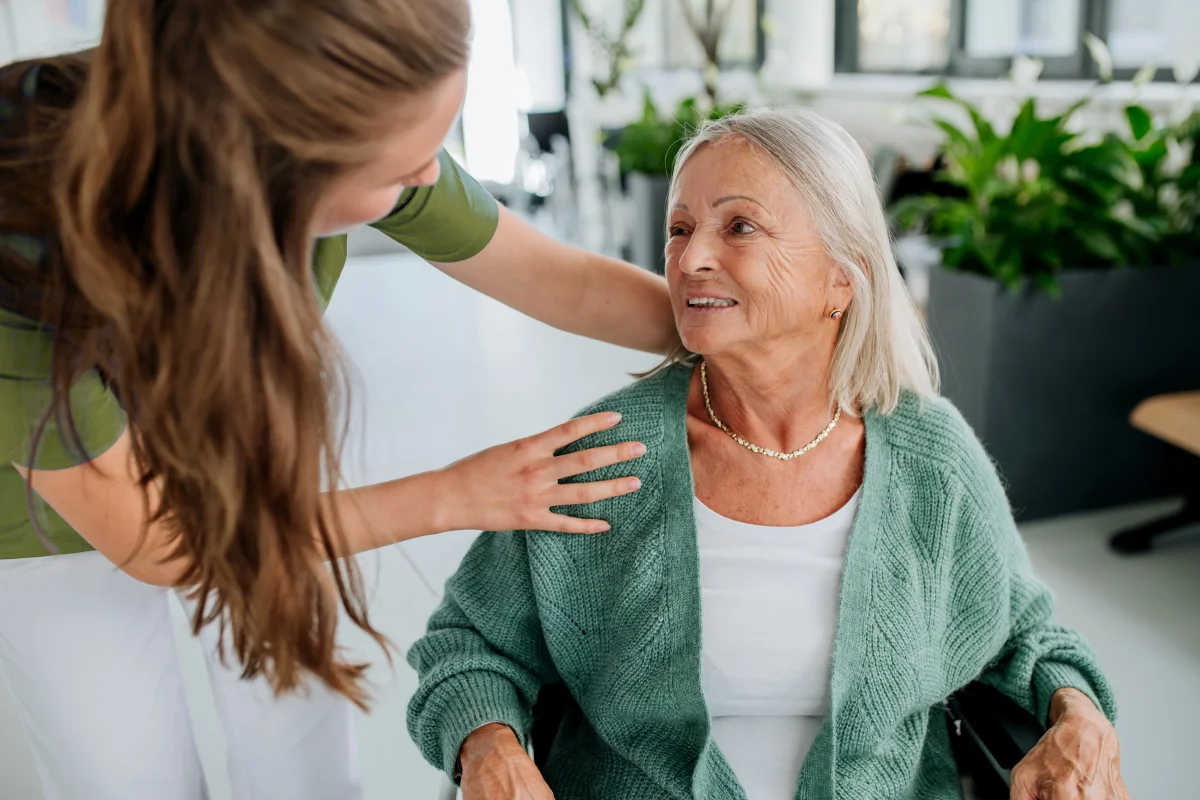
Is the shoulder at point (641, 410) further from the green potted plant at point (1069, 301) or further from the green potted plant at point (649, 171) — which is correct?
the green potted plant at point (649, 171)

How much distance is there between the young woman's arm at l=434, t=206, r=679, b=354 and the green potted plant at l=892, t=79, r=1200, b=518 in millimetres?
1733

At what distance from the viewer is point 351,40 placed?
2.55 feet

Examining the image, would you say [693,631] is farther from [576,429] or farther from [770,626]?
[576,429]

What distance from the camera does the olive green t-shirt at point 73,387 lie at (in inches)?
37.6

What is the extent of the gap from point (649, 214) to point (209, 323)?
201 inches

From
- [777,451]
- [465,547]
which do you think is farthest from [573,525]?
A: [465,547]

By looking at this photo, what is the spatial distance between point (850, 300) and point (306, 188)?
29.1 inches

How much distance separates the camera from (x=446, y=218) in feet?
4.45

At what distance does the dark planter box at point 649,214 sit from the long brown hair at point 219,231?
4.81m

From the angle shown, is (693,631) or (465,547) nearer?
(693,631)

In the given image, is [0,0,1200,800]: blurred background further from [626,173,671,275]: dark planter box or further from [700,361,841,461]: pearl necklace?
[700,361,841,461]: pearl necklace

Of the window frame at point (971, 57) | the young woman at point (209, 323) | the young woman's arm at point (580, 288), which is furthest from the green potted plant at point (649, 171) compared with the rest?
the young woman at point (209, 323)

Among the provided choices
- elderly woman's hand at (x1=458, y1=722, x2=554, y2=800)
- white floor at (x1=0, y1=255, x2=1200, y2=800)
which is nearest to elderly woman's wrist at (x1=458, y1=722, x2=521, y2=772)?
elderly woman's hand at (x1=458, y1=722, x2=554, y2=800)

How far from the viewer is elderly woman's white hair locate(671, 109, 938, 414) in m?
1.26
